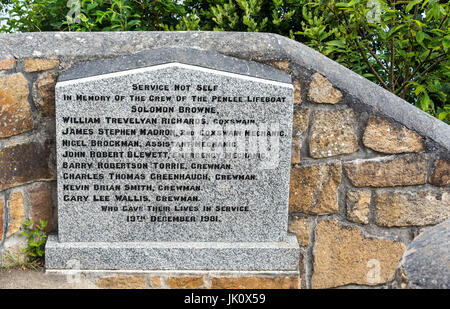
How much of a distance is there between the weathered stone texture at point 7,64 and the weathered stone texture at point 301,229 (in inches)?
69.7

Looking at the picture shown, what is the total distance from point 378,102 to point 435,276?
5.97 feet

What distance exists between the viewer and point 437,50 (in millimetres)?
3682

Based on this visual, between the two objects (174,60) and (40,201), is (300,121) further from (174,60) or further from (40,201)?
(40,201)

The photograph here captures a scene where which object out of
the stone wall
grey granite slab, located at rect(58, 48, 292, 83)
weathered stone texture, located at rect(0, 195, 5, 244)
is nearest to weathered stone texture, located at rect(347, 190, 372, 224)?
→ the stone wall

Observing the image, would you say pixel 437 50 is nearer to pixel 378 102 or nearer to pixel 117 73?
pixel 378 102

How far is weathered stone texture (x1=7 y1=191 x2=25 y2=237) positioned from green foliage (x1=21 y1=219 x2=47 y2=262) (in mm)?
37

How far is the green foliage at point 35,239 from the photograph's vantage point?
9.93 feet

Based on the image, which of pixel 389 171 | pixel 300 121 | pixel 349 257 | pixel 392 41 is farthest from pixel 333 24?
pixel 349 257

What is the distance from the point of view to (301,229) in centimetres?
315

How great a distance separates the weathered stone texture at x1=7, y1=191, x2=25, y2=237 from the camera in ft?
9.80

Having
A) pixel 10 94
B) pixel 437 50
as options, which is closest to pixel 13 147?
pixel 10 94

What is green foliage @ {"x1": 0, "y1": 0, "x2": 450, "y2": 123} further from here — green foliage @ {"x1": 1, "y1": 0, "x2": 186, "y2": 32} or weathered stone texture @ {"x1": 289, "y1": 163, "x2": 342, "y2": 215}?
weathered stone texture @ {"x1": 289, "y1": 163, "x2": 342, "y2": 215}

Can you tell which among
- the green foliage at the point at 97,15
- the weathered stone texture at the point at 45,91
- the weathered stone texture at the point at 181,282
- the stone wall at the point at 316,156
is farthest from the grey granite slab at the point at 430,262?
the green foliage at the point at 97,15

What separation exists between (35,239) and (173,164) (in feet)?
2.99
